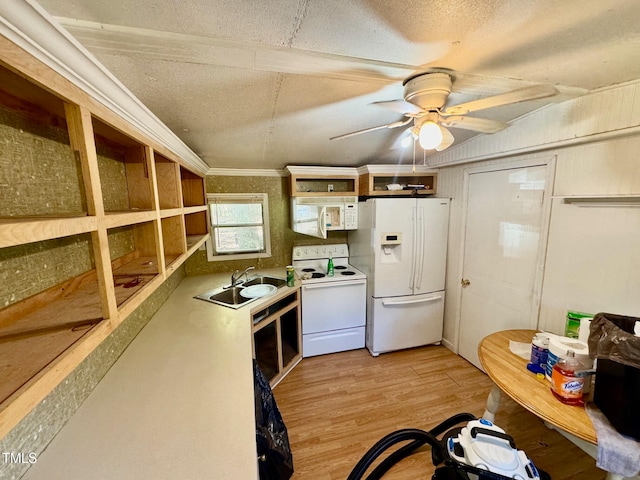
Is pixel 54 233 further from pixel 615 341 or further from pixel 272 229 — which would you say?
pixel 272 229

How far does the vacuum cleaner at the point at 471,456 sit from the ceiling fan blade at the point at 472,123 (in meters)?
1.50

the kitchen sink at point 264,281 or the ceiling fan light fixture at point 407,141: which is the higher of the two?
the ceiling fan light fixture at point 407,141

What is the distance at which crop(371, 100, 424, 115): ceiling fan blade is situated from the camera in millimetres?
1295

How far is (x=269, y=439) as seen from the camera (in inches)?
54.0

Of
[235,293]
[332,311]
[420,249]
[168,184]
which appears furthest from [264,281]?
[420,249]

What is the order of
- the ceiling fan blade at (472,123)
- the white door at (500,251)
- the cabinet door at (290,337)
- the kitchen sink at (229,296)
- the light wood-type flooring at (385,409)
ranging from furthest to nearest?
the cabinet door at (290,337) → the kitchen sink at (229,296) → the white door at (500,251) → the light wood-type flooring at (385,409) → the ceiling fan blade at (472,123)

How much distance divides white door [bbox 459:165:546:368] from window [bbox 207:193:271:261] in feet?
7.81

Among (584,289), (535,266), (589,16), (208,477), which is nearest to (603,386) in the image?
(584,289)

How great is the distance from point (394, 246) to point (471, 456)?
82.0 inches

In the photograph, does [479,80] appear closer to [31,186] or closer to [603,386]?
[603,386]

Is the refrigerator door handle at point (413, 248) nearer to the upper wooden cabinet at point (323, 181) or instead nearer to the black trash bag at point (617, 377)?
the upper wooden cabinet at point (323, 181)

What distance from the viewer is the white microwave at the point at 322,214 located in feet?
9.44

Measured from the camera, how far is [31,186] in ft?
2.84

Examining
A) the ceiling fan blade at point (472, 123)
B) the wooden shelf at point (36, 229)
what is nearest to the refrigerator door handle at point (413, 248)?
the ceiling fan blade at point (472, 123)
